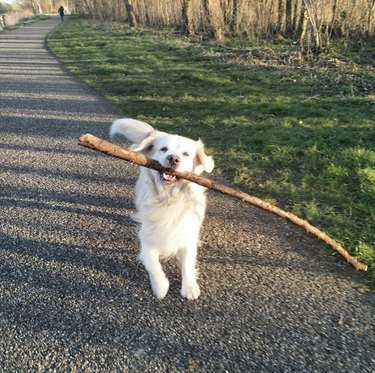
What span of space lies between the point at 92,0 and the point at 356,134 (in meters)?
37.9

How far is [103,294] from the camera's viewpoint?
2865mm

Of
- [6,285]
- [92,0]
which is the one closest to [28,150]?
[6,285]

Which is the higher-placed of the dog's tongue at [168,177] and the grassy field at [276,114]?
the dog's tongue at [168,177]

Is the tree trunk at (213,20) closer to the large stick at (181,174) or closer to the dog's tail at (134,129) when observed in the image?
the dog's tail at (134,129)

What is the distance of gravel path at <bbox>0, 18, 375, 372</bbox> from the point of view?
2316 mm

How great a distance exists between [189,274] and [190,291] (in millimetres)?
139

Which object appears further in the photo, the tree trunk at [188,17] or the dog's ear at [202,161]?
the tree trunk at [188,17]

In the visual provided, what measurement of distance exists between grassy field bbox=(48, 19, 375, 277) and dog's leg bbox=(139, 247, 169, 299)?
1.71 meters

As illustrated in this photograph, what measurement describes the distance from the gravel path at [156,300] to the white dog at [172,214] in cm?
17

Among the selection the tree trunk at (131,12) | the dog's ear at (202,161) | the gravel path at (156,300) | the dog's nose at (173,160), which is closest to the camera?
the gravel path at (156,300)

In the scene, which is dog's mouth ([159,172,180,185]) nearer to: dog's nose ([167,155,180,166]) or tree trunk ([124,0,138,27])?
dog's nose ([167,155,180,166])

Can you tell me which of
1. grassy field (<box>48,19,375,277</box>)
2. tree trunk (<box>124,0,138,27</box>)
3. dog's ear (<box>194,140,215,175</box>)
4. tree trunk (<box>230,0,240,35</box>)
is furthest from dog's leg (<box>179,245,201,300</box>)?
tree trunk (<box>124,0,138,27</box>)

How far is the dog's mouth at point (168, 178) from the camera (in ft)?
9.52

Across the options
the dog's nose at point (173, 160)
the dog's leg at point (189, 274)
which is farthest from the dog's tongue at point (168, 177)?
the dog's leg at point (189, 274)
